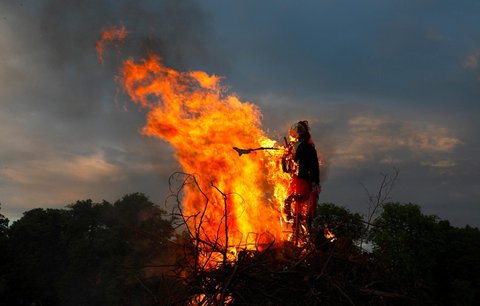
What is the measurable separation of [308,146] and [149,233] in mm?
4541

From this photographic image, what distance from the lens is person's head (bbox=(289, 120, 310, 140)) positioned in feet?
35.8

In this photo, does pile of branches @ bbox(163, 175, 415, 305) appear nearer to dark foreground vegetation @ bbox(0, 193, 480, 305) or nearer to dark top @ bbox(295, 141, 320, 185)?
dark foreground vegetation @ bbox(0, 193, 480, 305)

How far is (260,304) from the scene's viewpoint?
7.30m

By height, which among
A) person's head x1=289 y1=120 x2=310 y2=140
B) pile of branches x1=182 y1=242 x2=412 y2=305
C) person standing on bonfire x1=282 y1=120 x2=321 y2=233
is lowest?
pile of branches x1=182 y1=242 x2=412 y2=305

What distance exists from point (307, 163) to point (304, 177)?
0.33 m

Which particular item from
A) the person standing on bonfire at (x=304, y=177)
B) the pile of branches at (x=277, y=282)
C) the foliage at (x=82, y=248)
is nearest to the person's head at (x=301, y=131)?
the person standing on bonfire at (x=304, y=177)

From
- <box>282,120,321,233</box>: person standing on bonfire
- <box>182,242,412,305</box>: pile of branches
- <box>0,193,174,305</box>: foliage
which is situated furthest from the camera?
<box>0,193,174,305</box>: foliage

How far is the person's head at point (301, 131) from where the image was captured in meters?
10.9

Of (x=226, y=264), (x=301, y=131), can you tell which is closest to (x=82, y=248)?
(x=301, y=131)

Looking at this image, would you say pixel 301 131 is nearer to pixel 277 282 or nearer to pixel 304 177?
pixel 304 177

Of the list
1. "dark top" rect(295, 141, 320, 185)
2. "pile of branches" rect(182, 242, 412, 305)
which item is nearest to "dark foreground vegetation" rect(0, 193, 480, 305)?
"pile of branches" rect(182, 242, 412, 305)

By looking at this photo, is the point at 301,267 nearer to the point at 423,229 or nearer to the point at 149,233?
the point at 149,233

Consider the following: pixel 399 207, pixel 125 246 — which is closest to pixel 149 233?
pixel 399 207

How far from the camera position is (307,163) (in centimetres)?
1062
